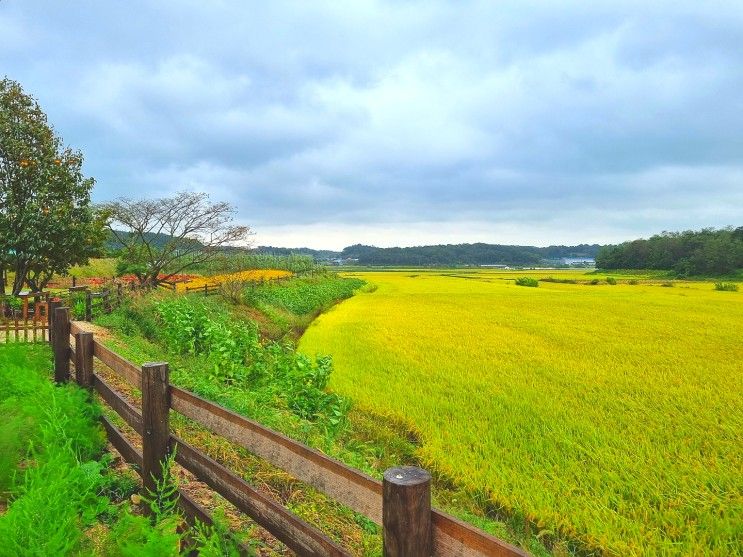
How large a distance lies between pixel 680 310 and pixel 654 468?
22.4m

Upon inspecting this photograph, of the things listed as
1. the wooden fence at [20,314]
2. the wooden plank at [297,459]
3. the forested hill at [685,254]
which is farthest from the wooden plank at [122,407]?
the forested hill at [685,254]

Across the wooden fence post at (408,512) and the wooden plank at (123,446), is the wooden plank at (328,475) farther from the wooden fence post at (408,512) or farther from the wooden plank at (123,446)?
the wooden plank at (123,446)

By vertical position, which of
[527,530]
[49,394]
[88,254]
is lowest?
[527,530]

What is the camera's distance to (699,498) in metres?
5.96

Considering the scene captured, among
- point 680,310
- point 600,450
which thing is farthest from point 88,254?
point 680,310

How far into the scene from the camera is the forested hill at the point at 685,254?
68250 millimetres

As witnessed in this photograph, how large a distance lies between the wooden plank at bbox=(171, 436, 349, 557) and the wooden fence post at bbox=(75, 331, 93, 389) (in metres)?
2.49

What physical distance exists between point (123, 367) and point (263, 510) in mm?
2329

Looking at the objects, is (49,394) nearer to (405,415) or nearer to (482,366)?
(405,415)

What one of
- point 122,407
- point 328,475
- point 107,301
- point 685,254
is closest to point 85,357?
→ point 122,407

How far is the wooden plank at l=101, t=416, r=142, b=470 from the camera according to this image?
14.0ft

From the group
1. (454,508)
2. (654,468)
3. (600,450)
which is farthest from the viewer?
(600,450)

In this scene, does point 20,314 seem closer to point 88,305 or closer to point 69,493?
point 88,305

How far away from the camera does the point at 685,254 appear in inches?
3113
